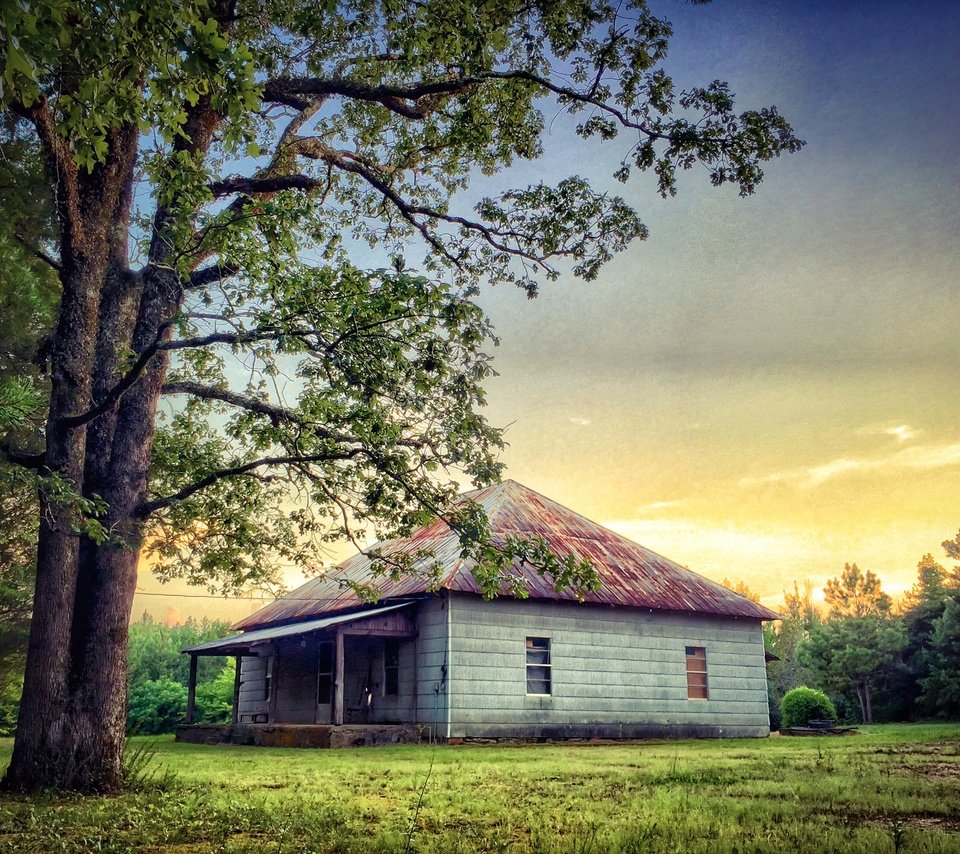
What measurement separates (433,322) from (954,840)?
6.28 m

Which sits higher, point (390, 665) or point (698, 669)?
point (390, 665)

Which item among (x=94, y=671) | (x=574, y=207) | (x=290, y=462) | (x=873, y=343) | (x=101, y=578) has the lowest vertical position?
(x=94, y=671)

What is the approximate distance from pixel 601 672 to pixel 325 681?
878cm

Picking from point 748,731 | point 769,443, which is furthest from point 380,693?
point 769,443

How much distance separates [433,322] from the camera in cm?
892

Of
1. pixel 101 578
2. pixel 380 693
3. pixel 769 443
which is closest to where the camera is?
pixel 101 578

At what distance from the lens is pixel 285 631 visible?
79.9 feet

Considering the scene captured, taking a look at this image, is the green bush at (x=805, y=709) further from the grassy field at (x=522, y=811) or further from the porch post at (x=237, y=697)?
the grassy field at (x=522, y=811)

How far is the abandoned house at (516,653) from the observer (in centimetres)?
2119

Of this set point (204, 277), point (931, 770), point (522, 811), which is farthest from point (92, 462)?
point (931, 770)

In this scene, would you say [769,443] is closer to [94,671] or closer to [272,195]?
[272,195]

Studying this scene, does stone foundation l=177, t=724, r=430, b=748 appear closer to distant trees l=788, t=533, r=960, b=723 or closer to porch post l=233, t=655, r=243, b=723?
porch post l=233, t=655, r=243, b=723

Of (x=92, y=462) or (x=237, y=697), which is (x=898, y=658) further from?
(x=92, y=462)

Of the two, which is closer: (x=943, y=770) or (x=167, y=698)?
(x=943, y=770)
